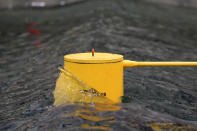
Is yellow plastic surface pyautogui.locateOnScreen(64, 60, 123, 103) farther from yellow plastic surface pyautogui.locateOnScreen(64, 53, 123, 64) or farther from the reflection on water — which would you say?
the reflection on water

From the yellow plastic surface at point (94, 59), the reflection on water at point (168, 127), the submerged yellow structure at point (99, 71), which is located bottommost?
the reflection on water at point (168, 127)


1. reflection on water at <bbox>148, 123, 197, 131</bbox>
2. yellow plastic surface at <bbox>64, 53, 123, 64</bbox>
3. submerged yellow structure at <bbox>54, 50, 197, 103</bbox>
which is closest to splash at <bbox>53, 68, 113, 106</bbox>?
submerged yellow structure at <bbox>54, 50, 197, 103</bbox>

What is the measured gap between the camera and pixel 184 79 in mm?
5160

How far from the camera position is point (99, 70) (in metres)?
2.90

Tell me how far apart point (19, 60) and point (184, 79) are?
10.9 ft

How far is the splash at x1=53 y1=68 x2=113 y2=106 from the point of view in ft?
9.70

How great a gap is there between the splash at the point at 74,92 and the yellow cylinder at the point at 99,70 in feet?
0.14

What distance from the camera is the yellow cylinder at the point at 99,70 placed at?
2.89m

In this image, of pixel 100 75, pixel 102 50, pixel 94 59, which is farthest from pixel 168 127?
pixel 102 50

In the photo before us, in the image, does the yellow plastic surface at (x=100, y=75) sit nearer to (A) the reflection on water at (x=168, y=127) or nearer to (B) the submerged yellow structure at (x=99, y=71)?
(B) the submerged yellow structure at (x=99, y=71)

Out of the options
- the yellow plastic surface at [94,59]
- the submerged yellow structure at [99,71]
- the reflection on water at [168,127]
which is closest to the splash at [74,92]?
the submerged yellow structure at [99,71]

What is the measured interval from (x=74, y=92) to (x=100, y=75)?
0.33 m

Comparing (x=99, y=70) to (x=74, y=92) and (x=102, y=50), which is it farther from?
(x=102, y=50)

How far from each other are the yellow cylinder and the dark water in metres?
0.25
